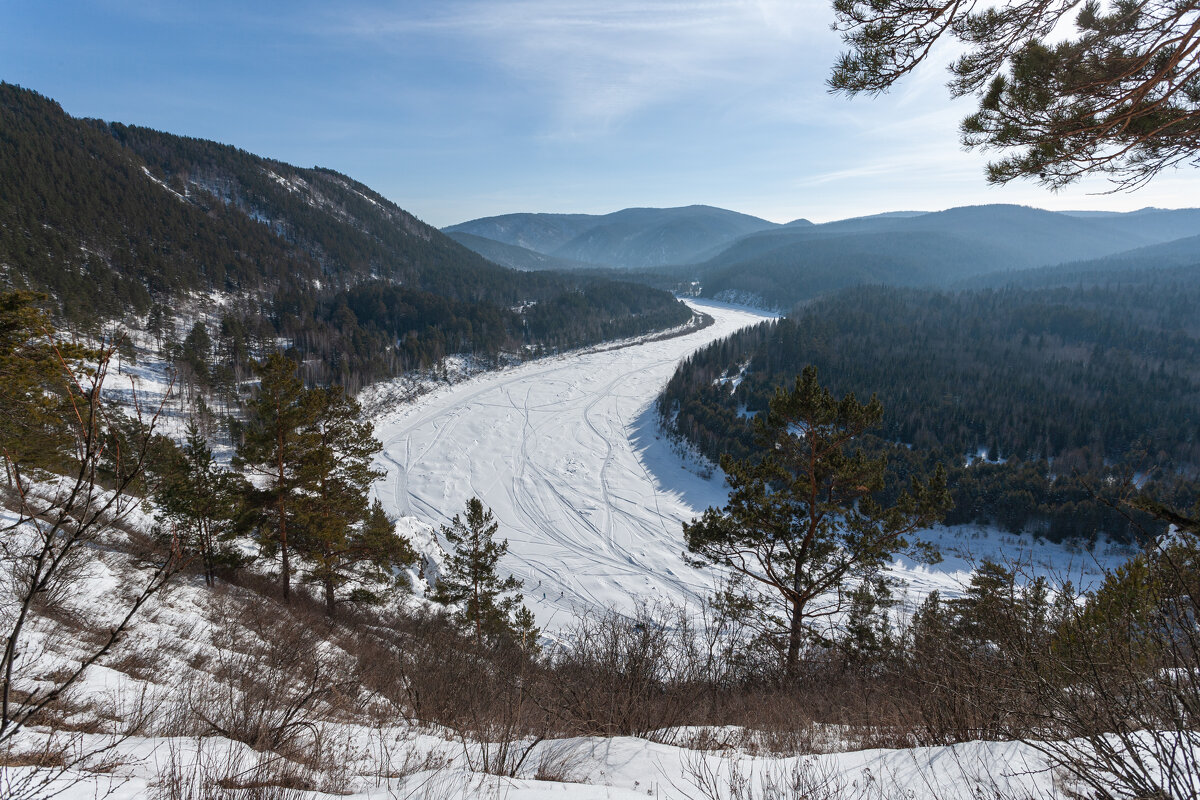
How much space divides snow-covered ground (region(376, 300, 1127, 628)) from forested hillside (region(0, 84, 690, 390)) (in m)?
24.3

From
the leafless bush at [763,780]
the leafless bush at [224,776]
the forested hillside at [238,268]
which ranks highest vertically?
the forested hillside at [238,268]

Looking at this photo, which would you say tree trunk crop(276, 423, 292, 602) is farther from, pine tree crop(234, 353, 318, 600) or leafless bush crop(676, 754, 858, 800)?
leafless bush crop(676, 754, 858, 800)

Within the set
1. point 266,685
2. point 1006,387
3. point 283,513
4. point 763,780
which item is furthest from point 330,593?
point 1006,387

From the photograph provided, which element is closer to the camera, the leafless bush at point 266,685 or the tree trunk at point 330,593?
the leafless bush at point 266,685

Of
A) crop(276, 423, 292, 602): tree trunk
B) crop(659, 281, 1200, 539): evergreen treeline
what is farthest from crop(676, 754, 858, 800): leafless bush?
crop(276, 423, 292, 602): tree trunk

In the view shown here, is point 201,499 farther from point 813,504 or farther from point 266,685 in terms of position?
point 813,504

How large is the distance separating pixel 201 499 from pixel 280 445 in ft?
8.30

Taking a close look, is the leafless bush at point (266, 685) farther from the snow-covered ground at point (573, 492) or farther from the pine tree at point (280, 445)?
the snow-covered ground at point (573, 492)

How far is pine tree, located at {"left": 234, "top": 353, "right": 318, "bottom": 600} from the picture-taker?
12.5m

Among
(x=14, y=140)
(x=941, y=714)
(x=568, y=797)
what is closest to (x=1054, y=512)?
(x=941, y=714)

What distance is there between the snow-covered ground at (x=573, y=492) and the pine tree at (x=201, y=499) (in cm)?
1534

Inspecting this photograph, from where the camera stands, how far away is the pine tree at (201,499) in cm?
1283

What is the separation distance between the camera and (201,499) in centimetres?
1302

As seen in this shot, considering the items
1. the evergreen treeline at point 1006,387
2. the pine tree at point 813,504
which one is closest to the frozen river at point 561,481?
the evergreen treeline at point 1006,387
